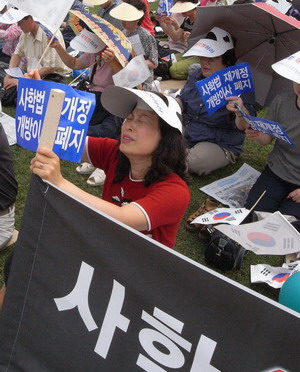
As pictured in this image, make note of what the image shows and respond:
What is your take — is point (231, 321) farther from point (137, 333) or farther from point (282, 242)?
point (282, 242)

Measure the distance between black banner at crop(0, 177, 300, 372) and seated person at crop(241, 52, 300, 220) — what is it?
7.54ft

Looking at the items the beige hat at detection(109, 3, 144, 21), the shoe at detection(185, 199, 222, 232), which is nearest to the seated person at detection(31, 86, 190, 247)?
the shoe at detection(185, 199, 222, 232)

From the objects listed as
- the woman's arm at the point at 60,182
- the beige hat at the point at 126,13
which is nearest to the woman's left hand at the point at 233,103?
the beige hat at the point at 126,13

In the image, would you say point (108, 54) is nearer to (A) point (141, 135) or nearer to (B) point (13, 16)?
(B) point (13, 16)

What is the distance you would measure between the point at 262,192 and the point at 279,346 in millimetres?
2583

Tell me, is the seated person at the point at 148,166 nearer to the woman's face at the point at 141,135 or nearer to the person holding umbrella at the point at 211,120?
the woman's face at the point at 141,135

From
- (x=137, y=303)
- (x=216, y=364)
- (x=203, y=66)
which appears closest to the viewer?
(x=216, y=364)

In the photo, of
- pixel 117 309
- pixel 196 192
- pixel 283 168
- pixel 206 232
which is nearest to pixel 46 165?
pixel 117 309

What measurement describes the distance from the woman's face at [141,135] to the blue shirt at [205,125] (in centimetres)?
219

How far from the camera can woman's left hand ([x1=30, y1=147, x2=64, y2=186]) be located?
1.44 m

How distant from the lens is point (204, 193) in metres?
3.98

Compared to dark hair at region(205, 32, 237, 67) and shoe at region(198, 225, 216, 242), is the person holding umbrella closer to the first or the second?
dark hair at region(205, 32, 237, 67)

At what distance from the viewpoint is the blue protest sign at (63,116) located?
154cm

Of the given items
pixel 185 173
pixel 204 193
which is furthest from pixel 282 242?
pixel 204 193
